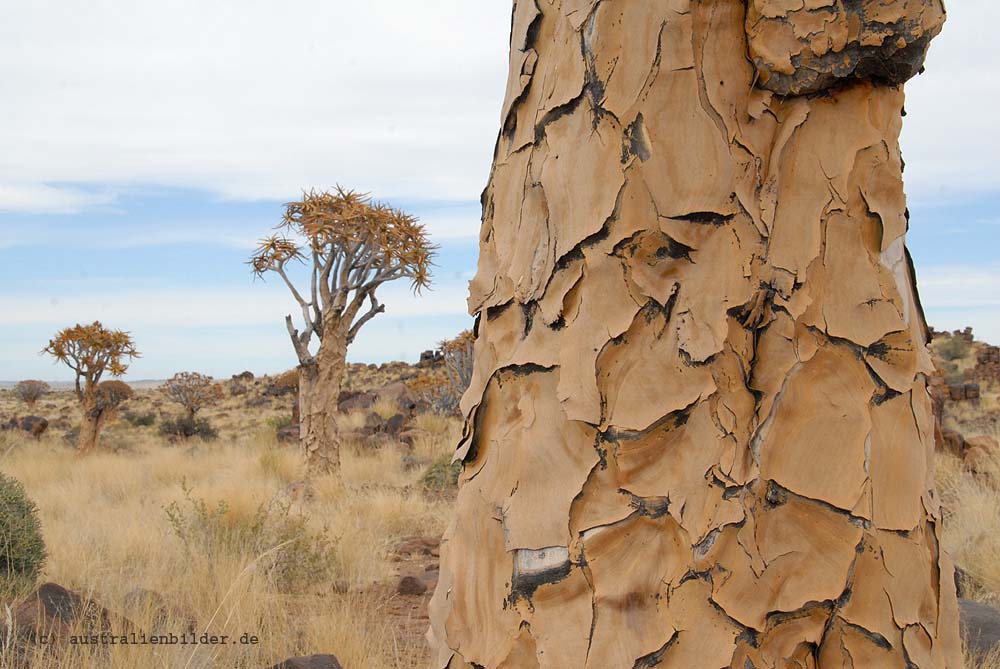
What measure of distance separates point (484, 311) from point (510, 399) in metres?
0.22

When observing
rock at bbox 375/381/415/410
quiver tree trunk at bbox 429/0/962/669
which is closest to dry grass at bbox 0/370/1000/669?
quiver tree trunk at bbox 429/0/962/669

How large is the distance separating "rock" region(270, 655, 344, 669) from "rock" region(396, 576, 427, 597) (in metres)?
1.87

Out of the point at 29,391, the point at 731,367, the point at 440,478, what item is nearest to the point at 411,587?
the point at 731,367

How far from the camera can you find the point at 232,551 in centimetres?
572

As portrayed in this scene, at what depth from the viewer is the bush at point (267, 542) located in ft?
18.3

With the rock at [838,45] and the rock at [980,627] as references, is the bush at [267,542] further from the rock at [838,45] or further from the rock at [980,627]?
the rock at [838,45]

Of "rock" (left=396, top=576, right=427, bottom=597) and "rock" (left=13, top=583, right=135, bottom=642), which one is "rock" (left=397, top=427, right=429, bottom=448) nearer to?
"rock" (left=396, top=576, right=427, bottom=597)

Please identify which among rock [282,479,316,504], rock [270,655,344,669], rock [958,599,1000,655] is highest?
rock [282,479,316,504]

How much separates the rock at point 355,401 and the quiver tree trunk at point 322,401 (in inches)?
414

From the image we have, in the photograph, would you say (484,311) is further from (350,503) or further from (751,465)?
(350,503)

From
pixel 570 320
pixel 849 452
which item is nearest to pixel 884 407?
pixel 849 452

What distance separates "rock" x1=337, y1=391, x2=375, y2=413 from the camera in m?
21.3

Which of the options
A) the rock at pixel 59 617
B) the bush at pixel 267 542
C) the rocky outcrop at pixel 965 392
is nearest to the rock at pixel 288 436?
the bush at pixel 267 542

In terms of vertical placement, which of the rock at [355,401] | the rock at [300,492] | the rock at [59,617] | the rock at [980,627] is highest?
the rock at [355,401]
